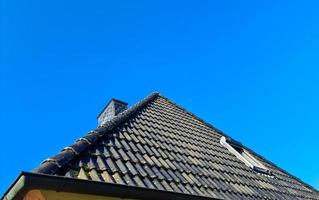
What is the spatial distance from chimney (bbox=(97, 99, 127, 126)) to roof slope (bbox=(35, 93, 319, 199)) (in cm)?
126

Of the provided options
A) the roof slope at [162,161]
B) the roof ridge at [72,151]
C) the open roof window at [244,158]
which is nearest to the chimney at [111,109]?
the roof slope at [162,161]

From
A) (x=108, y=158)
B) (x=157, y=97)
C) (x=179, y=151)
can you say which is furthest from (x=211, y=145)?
(x=108, y=158)

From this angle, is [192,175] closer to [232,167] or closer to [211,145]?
[232,167]

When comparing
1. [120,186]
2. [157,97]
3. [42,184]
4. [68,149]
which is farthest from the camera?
[157,97]

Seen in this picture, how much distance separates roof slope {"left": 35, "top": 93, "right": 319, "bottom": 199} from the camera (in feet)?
15.6

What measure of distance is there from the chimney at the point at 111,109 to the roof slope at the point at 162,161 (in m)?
1.26

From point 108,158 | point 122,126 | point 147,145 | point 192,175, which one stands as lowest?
point 192,175

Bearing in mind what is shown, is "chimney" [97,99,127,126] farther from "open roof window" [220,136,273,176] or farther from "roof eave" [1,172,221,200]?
"roof eave" [1,172,221,200]

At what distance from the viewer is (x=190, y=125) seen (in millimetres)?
10359

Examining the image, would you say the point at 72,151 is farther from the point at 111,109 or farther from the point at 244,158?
the point at 111,109

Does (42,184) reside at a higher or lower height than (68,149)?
lower

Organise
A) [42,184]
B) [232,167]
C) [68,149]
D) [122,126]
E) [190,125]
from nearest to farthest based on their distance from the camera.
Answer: [42,184] → [68,149] → [122,126] → [232,167] → [190,125]

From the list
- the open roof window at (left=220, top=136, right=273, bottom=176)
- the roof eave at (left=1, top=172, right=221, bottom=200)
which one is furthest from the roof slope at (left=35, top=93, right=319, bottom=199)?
the roof eave at (left=1, top=172, right=221, bottom=200)

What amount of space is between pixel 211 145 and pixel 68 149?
507 cm
